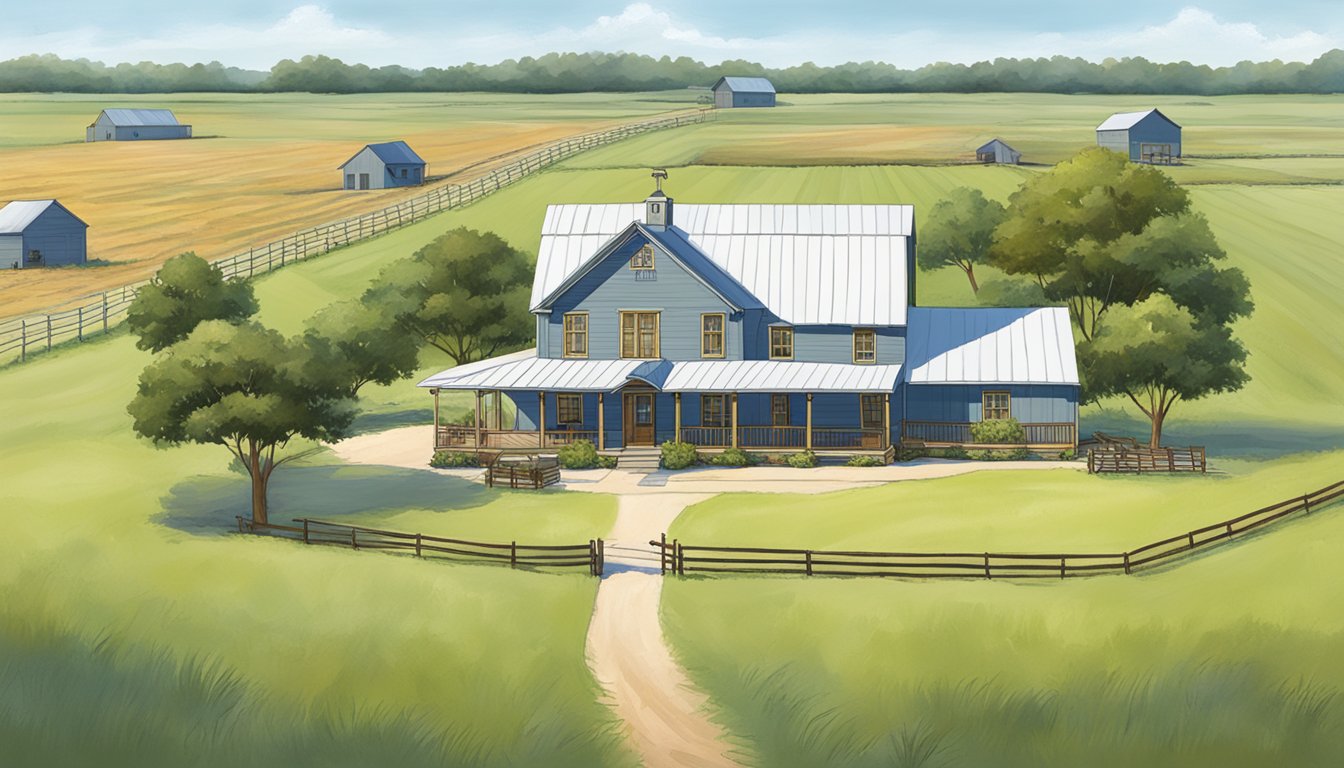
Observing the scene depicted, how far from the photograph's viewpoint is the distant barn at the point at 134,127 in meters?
141

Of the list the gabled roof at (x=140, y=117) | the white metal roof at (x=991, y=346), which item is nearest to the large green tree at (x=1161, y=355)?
the white metal roof at (x=991, y=346)

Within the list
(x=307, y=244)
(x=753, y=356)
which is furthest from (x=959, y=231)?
(x=307, y=244)

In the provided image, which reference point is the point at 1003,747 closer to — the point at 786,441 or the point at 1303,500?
the point at 1303,500

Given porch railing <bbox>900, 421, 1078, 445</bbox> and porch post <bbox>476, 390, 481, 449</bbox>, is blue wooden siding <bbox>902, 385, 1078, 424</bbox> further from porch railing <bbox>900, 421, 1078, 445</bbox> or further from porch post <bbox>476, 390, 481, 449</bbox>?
Result: porch post <bbox>476, 390, 481, 449</bbox>

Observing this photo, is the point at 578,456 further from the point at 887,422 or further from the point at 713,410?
the point at 887,422

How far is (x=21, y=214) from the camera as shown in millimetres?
95062

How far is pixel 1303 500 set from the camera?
4466 centimetres

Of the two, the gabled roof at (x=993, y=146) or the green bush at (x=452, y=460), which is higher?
the gabled roof at (x=993, y=146)

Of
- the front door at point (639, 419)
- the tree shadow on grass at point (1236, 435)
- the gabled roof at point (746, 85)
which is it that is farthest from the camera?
the gabled roof at point (746, 85)

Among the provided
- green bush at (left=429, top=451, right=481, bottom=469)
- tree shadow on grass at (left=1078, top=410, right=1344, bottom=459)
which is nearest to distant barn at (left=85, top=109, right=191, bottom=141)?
green bush at (left=429, top=451, right=481, bottom=469)

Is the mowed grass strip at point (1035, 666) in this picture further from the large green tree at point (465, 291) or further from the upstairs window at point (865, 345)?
the large green tree at point (465, 291)

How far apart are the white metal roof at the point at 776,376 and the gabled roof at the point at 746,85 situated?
101146mm

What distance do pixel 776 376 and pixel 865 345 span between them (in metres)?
4.03

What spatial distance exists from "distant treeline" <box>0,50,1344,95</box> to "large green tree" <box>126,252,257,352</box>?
370ft
